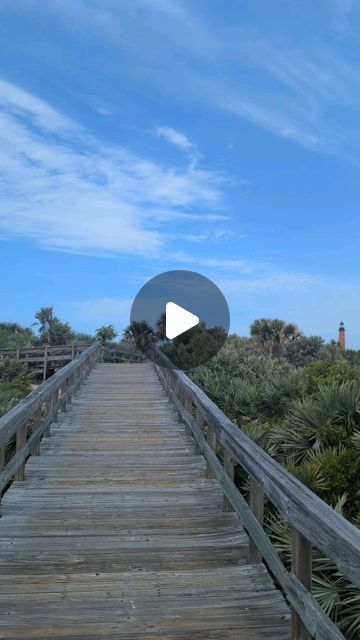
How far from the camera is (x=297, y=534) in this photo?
2.90m

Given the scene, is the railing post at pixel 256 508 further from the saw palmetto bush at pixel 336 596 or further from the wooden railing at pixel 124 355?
the wooden railing at pixel 124 355

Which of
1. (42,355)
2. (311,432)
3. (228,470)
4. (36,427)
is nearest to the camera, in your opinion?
(228,470)

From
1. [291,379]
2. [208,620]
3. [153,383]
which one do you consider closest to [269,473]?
[208,620]

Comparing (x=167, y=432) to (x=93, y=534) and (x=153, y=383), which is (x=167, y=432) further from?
(x=153, y=383)

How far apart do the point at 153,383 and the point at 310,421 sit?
327 inches

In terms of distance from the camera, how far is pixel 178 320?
51.1 feet

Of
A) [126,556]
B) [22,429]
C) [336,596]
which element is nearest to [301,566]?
[336,596]

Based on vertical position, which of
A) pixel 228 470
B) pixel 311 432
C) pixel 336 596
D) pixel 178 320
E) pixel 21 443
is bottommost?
pixel 336 596

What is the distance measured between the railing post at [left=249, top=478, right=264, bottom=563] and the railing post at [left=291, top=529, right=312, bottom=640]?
91 cm

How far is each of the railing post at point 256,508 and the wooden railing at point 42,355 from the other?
2675 cm

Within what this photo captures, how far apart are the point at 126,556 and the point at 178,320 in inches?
457

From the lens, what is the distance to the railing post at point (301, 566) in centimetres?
288
